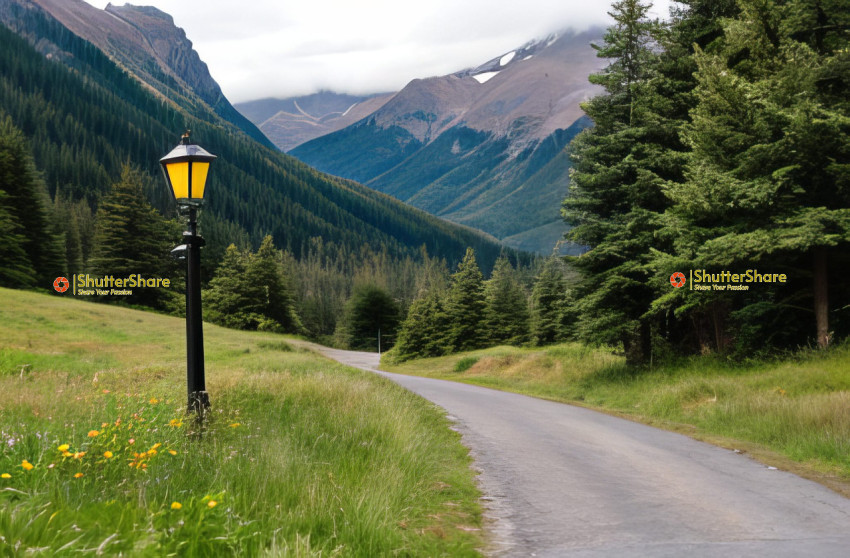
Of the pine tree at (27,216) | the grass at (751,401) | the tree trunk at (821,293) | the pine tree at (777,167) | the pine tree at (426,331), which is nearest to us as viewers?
the grass at (751,401)

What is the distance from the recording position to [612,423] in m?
13.9

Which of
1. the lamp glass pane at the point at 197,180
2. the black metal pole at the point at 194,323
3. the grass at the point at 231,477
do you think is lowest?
the grass at the point at 231,477

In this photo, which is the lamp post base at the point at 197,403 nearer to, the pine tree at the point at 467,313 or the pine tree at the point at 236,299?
the pine tree at the point at 467,313

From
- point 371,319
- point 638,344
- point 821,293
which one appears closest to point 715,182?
point 821,293

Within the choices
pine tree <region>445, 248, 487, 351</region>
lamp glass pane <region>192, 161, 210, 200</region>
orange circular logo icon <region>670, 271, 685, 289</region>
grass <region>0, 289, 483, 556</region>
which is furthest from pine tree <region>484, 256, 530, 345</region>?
lamp glass pane <region>192, 161, 210, 200</region>

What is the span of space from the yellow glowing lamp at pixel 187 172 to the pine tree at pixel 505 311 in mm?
55517

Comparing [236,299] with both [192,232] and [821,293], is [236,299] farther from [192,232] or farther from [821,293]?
[192,232]

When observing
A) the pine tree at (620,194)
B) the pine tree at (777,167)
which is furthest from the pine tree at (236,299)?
the pine tree at (777,167)

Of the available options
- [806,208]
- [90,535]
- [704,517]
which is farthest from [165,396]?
[806,208]

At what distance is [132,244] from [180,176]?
196 ft

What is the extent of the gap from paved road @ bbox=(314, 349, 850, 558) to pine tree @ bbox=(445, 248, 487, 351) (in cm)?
4861

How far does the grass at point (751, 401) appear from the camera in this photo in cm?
981

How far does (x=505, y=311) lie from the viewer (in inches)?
2522

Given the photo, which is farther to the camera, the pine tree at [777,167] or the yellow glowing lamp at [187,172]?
the pine tree at [777,167]
